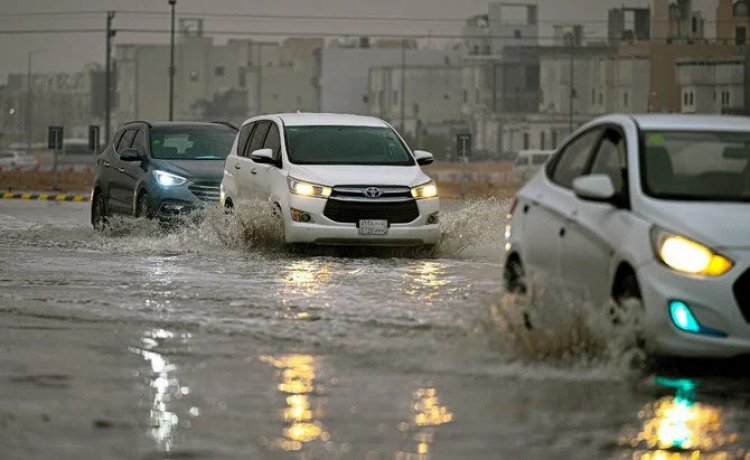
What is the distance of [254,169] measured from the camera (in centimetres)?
2159

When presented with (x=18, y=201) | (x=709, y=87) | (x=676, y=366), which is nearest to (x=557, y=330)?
(x=676, y=366)

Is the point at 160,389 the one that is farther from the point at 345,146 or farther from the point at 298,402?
the point at 345,146

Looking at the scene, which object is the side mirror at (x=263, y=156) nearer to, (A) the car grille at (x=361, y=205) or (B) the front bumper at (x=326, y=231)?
(B) the front bumper at (x=326, y=231)

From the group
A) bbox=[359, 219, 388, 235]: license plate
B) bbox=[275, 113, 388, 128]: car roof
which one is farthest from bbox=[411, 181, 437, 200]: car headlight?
bbox=[275, 113, 388, 128]: car roof

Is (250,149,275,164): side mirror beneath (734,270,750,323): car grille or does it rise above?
above

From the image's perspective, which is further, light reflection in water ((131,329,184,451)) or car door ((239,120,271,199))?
car door ((239,120,271,199))

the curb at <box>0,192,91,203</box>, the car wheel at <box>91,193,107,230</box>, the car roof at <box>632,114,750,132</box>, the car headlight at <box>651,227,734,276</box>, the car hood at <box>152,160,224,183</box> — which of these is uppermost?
the car roof at <box>632,114,750,132</box>

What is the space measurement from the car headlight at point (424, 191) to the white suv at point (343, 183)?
0.04 ft

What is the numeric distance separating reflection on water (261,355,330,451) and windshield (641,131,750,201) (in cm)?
225

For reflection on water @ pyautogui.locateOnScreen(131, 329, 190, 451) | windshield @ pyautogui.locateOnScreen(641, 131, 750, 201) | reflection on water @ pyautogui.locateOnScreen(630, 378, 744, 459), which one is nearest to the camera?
reflection on water @ pyautogui.locateOnScreen(630, 378, 744, 459)

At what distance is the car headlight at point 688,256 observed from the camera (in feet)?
32.4

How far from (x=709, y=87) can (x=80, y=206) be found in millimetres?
89910

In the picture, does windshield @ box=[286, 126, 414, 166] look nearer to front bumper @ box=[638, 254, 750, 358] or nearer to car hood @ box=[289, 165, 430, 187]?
car hood @ box=[289, 165, 430, 187]

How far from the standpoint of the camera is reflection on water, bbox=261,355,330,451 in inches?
315
